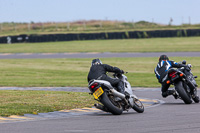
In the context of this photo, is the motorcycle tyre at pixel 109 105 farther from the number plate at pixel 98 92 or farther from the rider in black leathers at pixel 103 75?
the rider in black leathers at pixel 103 75

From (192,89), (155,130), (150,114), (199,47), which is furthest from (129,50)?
(155,130)

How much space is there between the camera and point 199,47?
40.3m

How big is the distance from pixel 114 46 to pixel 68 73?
20.3m

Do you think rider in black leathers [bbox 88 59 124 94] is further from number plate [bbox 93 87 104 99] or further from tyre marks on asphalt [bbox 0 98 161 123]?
tyre marks on asphalt [bbox 0 98 161 123]

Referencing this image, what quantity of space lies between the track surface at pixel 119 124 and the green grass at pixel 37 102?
4.30ft

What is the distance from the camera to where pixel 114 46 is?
45.1 m

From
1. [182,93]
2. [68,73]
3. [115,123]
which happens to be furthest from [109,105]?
[68,73]

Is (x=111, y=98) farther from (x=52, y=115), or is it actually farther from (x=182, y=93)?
(x=182, y=93)

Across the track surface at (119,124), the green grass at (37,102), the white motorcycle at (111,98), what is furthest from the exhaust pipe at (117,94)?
the green grass at (37,102)

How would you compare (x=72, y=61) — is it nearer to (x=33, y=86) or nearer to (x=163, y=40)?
(x=33, y=86)

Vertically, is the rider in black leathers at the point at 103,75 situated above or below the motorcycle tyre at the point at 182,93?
above

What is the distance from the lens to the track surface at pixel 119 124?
26.9 ft

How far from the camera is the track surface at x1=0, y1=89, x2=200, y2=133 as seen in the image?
26.9ft

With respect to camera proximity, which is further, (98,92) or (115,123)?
(98,92)
